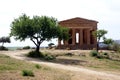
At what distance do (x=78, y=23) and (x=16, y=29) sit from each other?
66.4ft

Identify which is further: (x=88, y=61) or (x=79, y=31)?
(x=79, y=31)

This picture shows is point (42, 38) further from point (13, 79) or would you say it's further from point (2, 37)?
point (13, 79)

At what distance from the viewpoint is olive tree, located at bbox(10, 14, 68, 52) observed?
48.7 metres

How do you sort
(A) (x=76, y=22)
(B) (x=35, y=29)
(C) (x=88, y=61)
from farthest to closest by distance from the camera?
(A) (x=76, y=22) → (B) (x=35, y=29) → (C) (x=88, y=61)

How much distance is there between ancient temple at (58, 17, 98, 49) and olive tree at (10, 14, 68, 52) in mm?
15367

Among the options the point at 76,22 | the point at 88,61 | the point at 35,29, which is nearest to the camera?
the point at 88,61

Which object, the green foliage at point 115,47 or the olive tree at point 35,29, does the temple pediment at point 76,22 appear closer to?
the green foliage at point 115,47

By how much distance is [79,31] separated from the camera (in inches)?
2731

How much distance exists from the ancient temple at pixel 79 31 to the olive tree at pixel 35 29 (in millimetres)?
15367

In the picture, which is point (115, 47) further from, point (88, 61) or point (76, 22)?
point (88, 61)

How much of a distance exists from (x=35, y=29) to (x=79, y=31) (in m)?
22.1

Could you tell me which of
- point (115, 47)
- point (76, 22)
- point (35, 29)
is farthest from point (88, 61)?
point (115, 47)

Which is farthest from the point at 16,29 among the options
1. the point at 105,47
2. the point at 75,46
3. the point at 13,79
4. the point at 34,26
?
the point at 13,79

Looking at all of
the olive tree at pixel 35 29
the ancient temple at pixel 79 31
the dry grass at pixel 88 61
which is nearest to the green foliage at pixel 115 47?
the ancient temple at pixel 79 31
